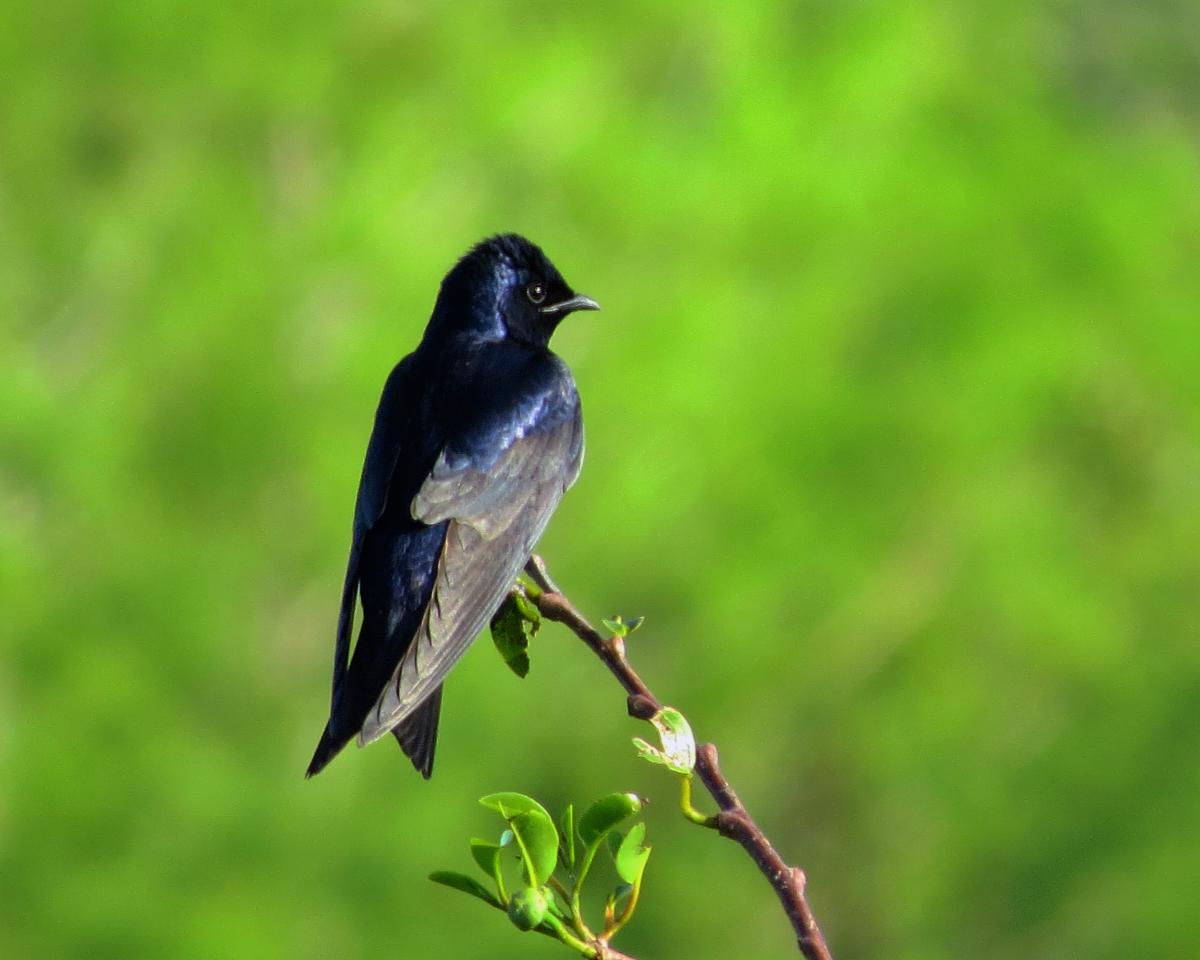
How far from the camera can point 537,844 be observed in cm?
127

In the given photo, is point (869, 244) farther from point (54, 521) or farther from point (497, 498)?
point (497, 498)

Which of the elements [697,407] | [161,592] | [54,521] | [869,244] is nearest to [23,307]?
[54,521]

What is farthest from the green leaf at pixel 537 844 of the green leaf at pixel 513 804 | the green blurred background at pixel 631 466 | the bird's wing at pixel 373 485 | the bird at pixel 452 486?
the green blurred background at pixel 631 466

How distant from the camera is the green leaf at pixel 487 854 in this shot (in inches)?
48.4

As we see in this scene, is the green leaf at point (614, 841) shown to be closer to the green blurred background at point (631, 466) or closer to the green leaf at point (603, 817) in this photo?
the green leaf at point (603, 817)

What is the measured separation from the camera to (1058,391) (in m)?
11.8

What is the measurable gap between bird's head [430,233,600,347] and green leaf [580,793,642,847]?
1.75 m

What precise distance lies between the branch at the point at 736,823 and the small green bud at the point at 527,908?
0.13 m

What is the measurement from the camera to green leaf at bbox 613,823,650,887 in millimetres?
1286

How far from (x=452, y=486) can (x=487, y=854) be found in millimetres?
1309

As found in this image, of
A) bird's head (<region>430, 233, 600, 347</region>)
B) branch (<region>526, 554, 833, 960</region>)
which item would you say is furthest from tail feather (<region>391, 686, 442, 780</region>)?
bird's head (<region>430, 233, 600, 347</region>)

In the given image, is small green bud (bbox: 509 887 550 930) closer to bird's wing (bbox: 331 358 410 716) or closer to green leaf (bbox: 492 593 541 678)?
green leaf (bbox: 492 593 541 678)

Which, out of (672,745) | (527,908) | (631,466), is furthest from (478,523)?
(631,466)

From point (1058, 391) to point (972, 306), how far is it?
5.19 ft
